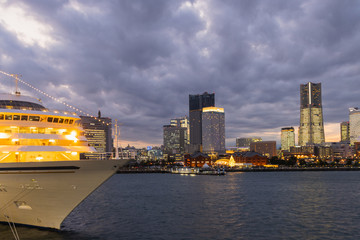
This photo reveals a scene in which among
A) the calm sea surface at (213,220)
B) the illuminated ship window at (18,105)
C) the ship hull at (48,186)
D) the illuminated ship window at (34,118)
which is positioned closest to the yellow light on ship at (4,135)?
the illuminated ship window at (34,118)

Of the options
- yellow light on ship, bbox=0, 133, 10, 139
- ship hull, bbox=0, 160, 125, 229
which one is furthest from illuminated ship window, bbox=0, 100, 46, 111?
ship hull, bbox=0, 160, 125, 229

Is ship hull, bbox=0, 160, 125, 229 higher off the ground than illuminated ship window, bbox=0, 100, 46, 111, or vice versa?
illuminated ship window, bbox=0, 100, 46, 111

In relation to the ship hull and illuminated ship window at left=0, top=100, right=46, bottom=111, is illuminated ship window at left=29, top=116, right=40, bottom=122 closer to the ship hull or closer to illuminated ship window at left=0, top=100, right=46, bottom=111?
illuminated ship window at left=0, top=100, right=46, bottom=111

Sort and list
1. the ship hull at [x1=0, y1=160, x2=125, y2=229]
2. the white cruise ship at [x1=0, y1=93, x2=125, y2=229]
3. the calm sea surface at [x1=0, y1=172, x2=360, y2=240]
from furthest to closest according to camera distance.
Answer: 1. the calm sea surface at [x1=0, y1=172, x2=360, y2=240]
2. the white cruise ship at [x1=0, y1=93, x2=125, y2=229]
3. the ship hull at [x1=0, y1=160, x2=125, y2=229]

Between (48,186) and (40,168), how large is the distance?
5.00ft

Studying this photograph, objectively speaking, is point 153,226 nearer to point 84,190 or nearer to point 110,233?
point 110,233

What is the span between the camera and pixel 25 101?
26312mm

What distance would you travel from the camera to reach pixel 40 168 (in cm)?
2139

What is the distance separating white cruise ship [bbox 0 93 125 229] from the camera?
21719mm

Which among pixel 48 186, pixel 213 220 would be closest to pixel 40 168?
pixel 48 186

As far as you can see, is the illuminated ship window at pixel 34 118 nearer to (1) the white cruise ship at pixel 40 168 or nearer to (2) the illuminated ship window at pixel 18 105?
(1) the white cruise ship at pixel 40 168

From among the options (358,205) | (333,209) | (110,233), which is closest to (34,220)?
(110,233)

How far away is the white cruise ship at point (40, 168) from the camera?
855 inches

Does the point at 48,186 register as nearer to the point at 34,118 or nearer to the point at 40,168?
the point at 40,168
